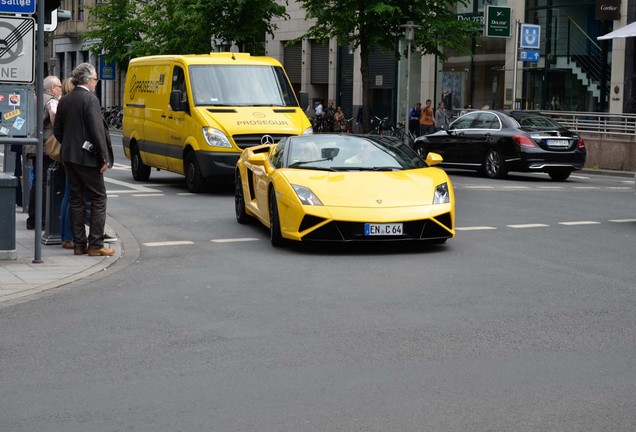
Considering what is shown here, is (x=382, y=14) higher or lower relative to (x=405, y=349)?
higher

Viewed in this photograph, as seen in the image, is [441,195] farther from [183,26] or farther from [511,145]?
[183,26]

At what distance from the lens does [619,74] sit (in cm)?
3503

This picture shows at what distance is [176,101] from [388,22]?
655 inches

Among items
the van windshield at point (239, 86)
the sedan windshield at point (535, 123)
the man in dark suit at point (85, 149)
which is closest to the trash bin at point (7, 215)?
the man in dark suit at point (85, 149)

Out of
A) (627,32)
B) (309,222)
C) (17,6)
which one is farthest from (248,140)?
(627,32)

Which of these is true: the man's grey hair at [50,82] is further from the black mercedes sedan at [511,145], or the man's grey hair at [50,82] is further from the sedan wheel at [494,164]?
the sedan wheel at [494,164]

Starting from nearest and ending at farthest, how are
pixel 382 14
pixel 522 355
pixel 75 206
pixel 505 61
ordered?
pixel 522 355 < pixel 75 206 < pixel 382 14 < pixel 505 61

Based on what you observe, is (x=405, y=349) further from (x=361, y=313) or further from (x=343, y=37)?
(x=343, y=37)

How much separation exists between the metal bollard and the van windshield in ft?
24.9

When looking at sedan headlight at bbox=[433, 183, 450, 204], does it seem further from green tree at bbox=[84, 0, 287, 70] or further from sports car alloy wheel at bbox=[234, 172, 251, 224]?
green tree at bbox=[84, 0, 287, 70]

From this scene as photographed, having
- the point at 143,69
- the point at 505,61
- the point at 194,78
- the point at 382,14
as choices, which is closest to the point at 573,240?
the point at 194,78

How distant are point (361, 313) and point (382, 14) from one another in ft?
88.1

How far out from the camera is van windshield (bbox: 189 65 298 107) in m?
19.9

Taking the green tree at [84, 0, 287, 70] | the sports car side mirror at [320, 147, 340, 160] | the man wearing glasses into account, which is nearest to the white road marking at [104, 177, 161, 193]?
the man wearing glasses
